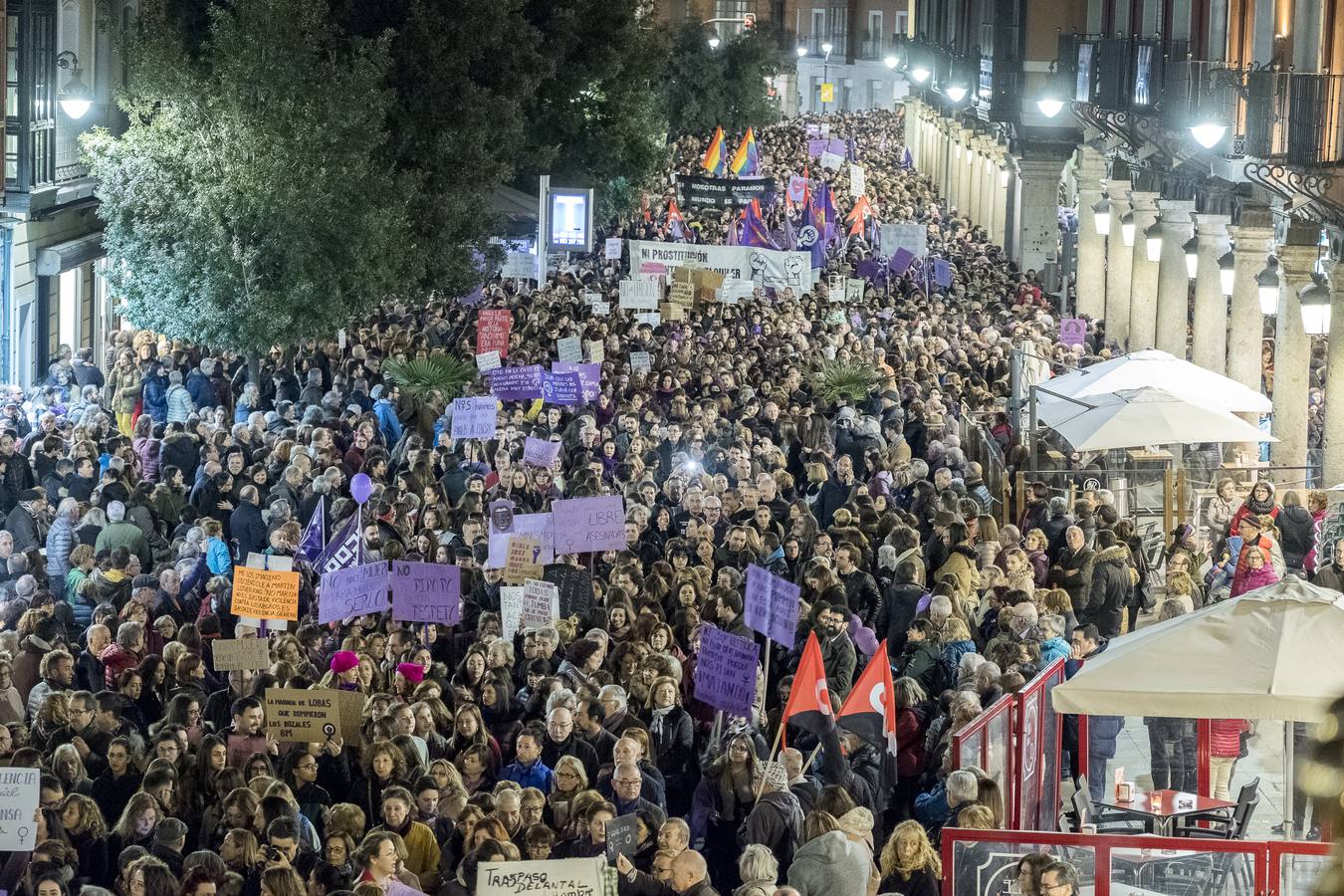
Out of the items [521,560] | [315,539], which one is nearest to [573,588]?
[521,560]

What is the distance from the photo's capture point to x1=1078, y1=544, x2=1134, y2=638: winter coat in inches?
578

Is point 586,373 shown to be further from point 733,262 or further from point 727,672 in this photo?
point 727,672

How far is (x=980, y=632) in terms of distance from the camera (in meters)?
13.4

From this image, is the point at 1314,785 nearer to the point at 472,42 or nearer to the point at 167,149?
the point at 167,149

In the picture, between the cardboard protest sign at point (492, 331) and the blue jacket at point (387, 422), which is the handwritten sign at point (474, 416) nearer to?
the blue jacket at point (387, 422)

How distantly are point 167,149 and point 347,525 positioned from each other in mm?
10913

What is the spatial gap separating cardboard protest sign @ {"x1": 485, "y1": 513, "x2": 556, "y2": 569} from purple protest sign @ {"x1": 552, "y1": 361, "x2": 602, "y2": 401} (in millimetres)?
7032

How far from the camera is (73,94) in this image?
25.3m

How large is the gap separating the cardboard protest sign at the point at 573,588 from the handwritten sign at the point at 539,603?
0.64m

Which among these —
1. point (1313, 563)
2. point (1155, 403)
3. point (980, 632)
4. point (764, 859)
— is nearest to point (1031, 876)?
point (764, 859)

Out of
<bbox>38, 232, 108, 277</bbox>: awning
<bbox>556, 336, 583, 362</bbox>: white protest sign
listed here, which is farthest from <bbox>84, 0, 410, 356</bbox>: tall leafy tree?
<bbox>556, 336, 583, 362</bbox>: white protest sign

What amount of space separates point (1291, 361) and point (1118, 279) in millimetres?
13033

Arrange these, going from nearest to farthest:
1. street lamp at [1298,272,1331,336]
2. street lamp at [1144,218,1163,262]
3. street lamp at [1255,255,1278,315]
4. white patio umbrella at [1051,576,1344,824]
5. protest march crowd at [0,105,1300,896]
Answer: protest march crowd at [0,105,1300,896]
white patio umbrella at [1051,576,1344,824]
street lamp at [1298,272,1331,336]
street lamp at [1255,255,1278,315]
street lamp at [1144,218,1163,262]

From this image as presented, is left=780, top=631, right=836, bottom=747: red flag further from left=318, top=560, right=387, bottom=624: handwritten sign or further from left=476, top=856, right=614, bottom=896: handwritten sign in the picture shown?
left=318, top=560, right=387, bottom=624: handwritten sign
